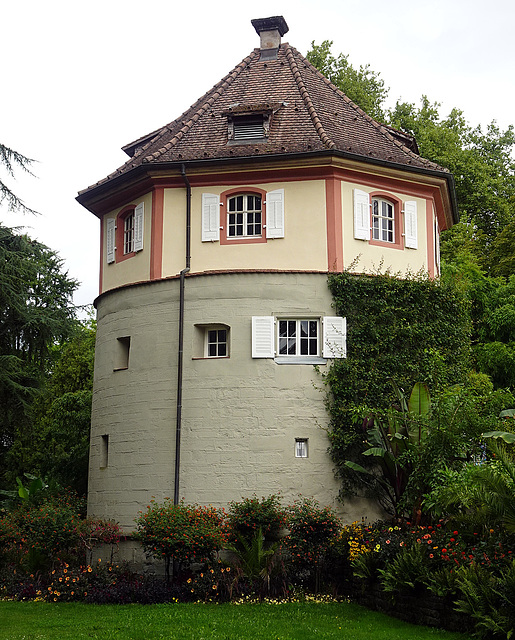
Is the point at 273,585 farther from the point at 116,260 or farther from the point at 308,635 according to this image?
the point at 116,260

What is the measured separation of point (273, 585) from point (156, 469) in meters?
4.01

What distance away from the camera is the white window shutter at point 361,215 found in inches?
839

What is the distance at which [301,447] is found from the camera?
19.9 m

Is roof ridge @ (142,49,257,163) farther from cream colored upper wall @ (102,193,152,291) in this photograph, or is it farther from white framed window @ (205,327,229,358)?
white framed window @ (205,327,229,358)

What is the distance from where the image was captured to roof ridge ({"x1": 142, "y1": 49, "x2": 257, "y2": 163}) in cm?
2230

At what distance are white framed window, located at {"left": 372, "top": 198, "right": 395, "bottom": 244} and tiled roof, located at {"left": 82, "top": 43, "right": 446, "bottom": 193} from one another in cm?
106

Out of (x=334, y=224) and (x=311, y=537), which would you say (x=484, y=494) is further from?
(x=334, y=224)

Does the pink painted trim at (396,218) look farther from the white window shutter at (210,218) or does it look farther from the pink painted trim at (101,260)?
the pink painted trim at (101,260)

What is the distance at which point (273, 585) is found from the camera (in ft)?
58.1

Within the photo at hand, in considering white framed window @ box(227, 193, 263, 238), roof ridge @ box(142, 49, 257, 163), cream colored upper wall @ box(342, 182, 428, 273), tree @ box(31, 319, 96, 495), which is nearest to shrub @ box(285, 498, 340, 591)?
cream colored upper wall @ box(342, 182, 428, 273)

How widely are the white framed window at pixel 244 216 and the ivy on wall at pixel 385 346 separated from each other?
2.27 metres

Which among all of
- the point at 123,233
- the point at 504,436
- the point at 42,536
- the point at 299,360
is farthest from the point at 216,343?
the point at 504,436

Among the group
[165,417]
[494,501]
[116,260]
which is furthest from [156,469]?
[494,501]

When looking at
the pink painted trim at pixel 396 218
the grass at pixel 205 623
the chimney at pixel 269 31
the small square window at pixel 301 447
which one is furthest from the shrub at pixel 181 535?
the chimney at pixel 269 31
